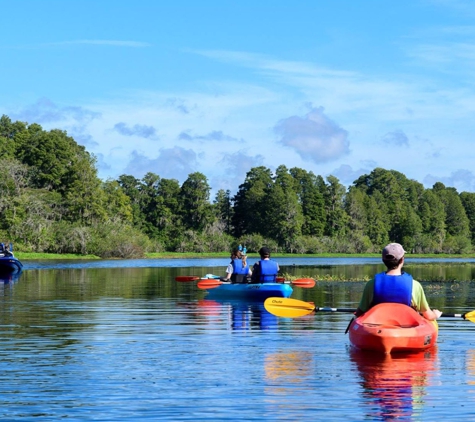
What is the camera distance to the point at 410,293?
45.2 ft

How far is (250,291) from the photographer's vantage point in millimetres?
26219

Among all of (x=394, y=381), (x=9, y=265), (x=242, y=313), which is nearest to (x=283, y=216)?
(x=9, y=265)

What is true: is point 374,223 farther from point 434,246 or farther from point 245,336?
point 245,336

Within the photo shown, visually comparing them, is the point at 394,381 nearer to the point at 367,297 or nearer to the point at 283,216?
Result: the point at 367,297

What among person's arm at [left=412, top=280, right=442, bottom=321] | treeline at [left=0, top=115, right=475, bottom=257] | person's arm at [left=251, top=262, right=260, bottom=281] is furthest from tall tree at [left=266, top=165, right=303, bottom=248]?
person's arm at [left=412, top=280, right=442, bottom=321]

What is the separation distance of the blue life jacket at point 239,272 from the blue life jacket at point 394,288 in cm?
1422

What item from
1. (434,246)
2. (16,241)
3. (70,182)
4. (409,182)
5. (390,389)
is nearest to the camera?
(390,389)

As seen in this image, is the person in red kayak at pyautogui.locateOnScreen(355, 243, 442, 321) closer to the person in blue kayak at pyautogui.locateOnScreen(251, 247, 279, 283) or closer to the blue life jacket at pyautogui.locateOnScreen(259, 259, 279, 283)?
the person in blue kayak at pyautogui.locateOnScreen(251, 247, 279, 283)

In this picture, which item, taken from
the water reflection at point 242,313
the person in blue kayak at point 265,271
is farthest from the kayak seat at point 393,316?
the person in blue kayak at point 265,271

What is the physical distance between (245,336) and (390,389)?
617 cm

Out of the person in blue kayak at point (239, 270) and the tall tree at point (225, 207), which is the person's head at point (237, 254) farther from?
the tall tree at point (225, 207)

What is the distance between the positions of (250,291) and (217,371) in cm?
1353

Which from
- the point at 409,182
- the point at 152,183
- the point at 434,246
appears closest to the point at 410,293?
the point at 152,183

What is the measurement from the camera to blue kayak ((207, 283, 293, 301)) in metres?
25.4
